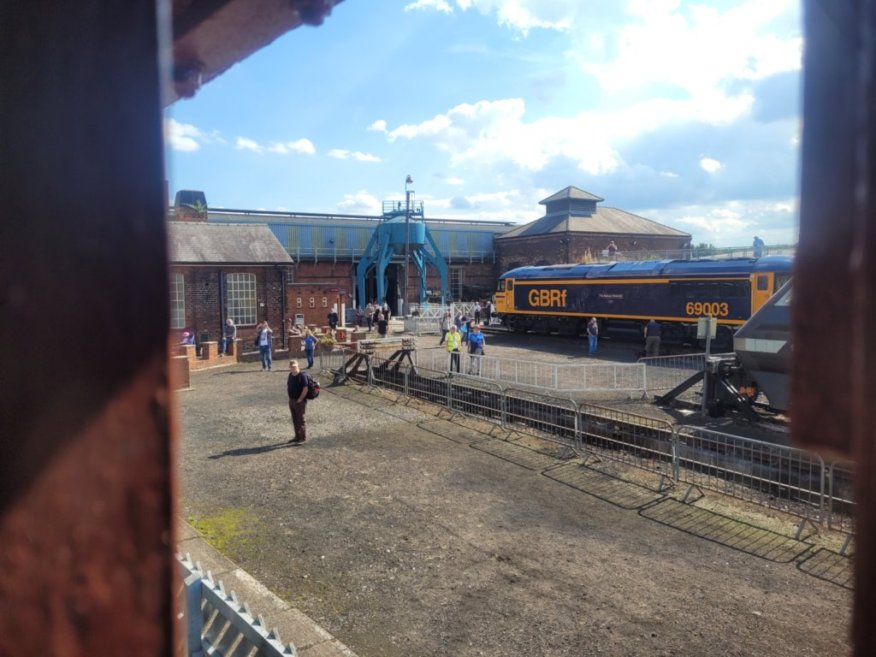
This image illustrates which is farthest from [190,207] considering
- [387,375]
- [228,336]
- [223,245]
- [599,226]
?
[599,226]

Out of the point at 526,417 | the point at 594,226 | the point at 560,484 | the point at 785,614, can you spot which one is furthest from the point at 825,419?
the point at 594,226

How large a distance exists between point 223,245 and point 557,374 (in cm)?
1620

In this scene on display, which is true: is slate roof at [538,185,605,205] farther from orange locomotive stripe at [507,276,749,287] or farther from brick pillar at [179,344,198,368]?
brick pillar at [179,344,198,368]

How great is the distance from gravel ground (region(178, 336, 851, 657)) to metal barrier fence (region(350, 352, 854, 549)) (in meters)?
0.90

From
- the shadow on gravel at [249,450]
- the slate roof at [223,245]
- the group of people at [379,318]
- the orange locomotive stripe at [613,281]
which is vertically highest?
the slate roof at [223,245]

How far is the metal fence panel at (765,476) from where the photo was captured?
7902mm

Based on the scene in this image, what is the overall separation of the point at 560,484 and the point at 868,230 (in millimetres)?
8839

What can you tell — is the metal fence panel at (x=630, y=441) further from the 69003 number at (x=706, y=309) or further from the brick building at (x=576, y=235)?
the brick building at (x=576, y=235)

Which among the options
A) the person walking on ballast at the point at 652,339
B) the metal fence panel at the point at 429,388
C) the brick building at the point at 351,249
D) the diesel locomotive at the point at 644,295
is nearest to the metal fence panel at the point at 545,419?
the metal fence panel at the point at 429,388

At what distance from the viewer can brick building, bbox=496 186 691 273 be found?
43719 millimetres

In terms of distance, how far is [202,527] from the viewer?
7477 mm

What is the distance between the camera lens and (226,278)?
25609mm

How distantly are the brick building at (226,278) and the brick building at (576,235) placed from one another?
22301mm

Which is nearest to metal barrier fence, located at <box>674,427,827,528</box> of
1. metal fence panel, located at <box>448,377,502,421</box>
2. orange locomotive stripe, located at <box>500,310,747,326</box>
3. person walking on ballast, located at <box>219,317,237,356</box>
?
metal fence panel, located at <box>448,377,502,421</box>
